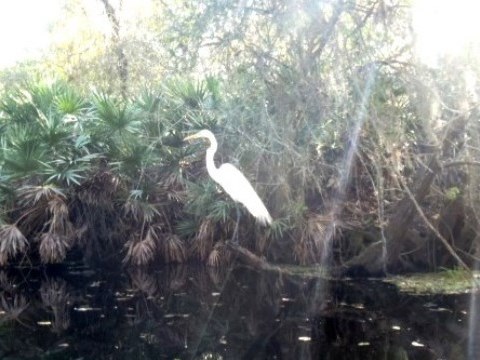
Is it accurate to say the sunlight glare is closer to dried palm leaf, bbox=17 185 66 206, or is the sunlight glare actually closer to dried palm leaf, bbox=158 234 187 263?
dried palm leaf, bbox=158 234 187 263

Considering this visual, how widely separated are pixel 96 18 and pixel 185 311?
13.3 meters

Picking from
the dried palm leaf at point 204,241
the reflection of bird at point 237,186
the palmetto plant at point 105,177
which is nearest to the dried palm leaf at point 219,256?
the palmetto plant at point 105,177

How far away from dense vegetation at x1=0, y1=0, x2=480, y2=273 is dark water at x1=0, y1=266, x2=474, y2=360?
2.77 ft

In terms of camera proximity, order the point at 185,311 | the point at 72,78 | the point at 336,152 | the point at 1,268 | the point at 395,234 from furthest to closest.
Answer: the point at 72,78 → the point at 1,268 → the point at 336,152 → the point at 395,234 → the point at 185,311

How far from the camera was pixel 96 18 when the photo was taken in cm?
1898

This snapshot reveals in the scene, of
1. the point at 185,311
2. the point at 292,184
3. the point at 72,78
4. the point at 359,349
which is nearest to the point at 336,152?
the point at 292,184

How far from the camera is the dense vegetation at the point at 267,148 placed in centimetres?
716

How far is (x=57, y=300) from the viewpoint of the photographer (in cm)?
844

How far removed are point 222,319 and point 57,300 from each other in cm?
241

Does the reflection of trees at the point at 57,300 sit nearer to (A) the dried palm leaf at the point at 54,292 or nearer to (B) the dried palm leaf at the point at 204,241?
(A) the dried palm leaf at the point at 54,292

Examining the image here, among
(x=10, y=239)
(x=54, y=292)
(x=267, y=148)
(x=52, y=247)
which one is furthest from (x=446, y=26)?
(x=10, y=239)

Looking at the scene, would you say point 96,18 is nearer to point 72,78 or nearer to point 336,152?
point 72,78

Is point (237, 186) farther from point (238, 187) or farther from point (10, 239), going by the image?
point (10, 239)

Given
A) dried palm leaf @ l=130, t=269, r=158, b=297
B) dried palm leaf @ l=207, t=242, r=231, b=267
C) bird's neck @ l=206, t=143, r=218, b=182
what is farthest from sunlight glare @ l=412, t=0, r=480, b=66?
dried palm leaf @ l=207, t=242, r=231, b=267
